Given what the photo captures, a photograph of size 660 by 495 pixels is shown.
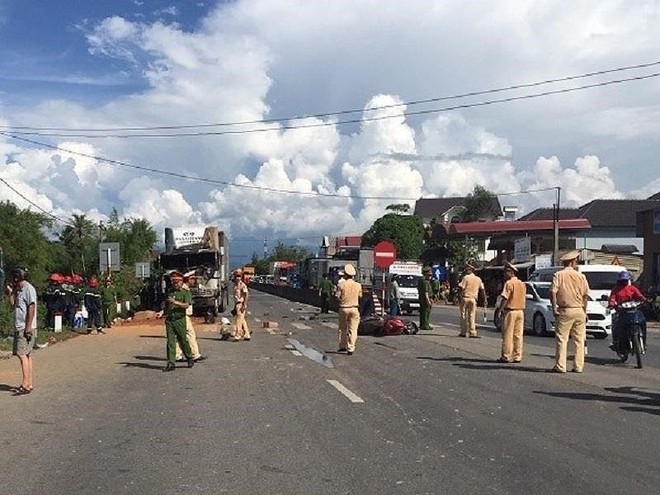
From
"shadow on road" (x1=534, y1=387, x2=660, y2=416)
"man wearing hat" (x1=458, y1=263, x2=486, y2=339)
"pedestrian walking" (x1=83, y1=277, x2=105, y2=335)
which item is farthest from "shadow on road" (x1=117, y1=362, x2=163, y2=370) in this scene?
"pedestrian walking" (x1=83, y1=277, x2=105, y2=335)

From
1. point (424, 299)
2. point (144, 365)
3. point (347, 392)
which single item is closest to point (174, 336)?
point (144, 365)

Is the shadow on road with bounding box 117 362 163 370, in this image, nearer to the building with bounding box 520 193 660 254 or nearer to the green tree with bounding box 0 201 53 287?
the green tree with bounding box 0 201 53 287

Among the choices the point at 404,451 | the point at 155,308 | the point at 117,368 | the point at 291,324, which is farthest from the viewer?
the point at 155,308

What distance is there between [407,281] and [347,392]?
94.5 ft

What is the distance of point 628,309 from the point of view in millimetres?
15188

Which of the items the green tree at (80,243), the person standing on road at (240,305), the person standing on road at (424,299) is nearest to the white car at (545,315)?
the person standing on road at (424,299)

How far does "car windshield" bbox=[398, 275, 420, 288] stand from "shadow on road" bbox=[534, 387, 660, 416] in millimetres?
27608

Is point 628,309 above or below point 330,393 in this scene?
above

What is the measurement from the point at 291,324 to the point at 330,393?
17.2m

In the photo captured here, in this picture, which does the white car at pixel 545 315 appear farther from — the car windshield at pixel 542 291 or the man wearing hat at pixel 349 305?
the man wearing hat at pixel 349 305

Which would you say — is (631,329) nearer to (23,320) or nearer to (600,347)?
(600,347)

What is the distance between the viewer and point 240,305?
20500 millimetres

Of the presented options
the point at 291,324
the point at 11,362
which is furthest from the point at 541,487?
the point at 291,324

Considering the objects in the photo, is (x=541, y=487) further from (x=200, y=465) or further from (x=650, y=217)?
(x=650, y=217)
